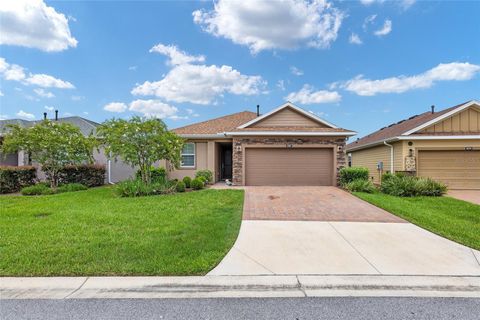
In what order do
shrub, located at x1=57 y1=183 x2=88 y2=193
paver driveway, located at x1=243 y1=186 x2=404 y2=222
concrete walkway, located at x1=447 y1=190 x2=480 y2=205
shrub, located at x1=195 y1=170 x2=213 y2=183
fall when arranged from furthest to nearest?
shrub, located at x1=195 y1=170 x2=213 y2=183 → shrub, located at x1=57 y1=183 x2=88 y2=193 → concrete walkway, located at x1=447 y1=190 x2=480 y2=205 → paver driveway, located at x1=243 y1=186 x2=404 y2=222

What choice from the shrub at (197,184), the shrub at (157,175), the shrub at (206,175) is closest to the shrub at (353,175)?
the shrub at (206,175)

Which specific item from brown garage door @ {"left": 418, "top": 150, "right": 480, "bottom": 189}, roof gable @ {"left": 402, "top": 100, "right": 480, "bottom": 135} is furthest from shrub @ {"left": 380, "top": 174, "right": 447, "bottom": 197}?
roof gable @ {"left": 402, "top": 100, "right": 480, "bottom": 135}

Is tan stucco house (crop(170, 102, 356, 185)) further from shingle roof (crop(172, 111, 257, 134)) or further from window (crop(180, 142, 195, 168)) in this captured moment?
window (crop(180, 142, 195, 168))

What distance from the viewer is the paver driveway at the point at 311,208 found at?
269 inches

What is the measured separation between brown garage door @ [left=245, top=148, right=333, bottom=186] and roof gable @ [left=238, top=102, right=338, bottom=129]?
1.59 m

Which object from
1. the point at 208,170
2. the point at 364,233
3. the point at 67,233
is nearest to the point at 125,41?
the point at 208,170

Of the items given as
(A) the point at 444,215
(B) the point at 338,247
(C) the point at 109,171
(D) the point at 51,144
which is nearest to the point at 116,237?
(B) the point at 338,247

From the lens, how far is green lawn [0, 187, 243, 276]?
3693mm

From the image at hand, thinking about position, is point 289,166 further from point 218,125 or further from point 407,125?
point 407,125

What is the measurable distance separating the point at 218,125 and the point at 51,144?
29.0 feet

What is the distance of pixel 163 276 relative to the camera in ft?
11.4

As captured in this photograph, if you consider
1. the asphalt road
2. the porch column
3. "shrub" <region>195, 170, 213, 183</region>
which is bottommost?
the asphalt road

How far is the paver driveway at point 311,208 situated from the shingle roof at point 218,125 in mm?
5917

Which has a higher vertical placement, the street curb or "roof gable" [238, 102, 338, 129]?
"roof gable" [238, 102, 338, 129]
